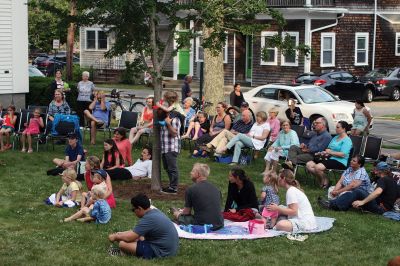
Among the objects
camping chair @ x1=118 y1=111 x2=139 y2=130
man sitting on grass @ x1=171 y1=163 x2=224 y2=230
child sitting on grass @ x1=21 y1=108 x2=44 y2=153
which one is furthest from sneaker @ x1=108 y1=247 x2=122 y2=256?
camping chair @ x1=118 y1=111 x2=139 y2=130

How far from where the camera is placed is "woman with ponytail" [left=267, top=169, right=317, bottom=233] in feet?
40.2

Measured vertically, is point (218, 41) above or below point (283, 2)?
below

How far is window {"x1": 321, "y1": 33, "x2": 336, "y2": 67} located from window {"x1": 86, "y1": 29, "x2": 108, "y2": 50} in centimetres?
1681

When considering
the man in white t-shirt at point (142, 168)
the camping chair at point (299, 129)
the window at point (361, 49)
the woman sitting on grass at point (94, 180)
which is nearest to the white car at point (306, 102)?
the camping chair at point (299, 129)

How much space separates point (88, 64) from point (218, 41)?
39856mm

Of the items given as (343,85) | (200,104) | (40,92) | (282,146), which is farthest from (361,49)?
(282,146)

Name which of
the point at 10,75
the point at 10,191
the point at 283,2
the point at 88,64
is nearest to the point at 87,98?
the point at 10,75

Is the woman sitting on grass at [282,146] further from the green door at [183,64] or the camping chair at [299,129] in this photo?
the green door at [183,64]

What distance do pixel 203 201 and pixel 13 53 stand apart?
16.3 meters

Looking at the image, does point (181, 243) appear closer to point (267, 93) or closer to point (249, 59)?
point (267, 93)

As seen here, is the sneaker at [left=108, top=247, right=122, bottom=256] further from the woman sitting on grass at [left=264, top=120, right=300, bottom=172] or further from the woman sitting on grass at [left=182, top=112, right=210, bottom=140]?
the woman sitting on grass at [left=182, top=112, right=210, bottom=140]

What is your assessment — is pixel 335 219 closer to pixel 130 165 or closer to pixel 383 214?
pixel 383 214

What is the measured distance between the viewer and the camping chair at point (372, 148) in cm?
1681

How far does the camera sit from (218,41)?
15.2 meters
